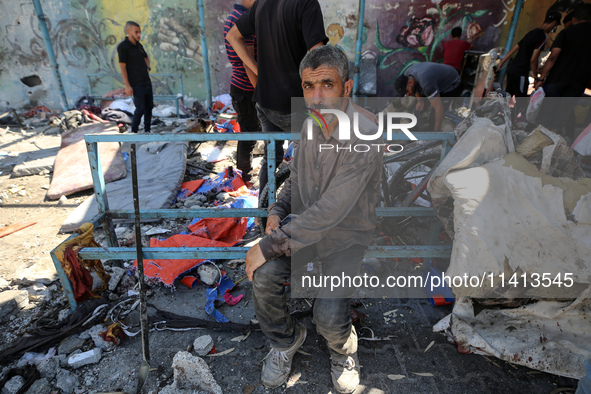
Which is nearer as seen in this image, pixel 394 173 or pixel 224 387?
pixel 224 387

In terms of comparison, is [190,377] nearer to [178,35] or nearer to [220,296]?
[220,296]

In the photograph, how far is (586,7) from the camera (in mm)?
4738

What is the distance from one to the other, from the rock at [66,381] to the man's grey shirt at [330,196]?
1.40 m

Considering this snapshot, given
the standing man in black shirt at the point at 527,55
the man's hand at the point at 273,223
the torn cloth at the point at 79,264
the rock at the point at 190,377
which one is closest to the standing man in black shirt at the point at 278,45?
the man's hand at the point at 273,223

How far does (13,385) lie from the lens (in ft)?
6.31

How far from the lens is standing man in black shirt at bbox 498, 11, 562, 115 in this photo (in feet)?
18.7

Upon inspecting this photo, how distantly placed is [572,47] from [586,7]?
0.56 metres

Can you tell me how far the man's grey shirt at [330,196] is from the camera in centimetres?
172

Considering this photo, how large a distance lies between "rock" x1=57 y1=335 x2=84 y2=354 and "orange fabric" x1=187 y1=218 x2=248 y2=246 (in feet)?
4.44

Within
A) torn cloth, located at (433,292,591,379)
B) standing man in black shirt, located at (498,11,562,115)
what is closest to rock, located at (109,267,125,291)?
torn cloth, located at (433,292,591,379)

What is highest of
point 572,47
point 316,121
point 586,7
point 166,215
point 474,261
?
point 586,7

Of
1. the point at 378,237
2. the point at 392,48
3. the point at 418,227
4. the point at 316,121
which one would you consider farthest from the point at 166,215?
the point at 392,48

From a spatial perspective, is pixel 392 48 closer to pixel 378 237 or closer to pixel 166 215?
pixel 378 237

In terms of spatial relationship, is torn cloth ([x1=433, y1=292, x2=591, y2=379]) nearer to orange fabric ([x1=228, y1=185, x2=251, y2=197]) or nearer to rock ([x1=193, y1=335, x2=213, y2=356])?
rock ([x1=193, y1=335, x2=213, y2=356])
